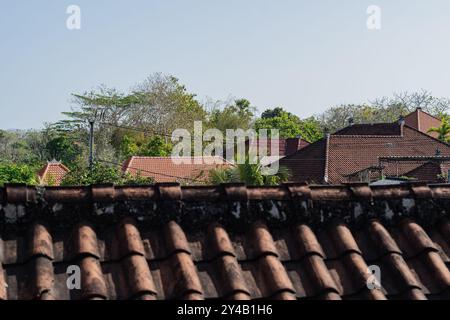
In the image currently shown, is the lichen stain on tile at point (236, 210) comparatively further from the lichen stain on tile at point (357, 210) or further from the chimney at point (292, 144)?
the chimney at point (292, 144)

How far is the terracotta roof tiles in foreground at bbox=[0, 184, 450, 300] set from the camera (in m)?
3.58

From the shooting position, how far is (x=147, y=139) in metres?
53.8

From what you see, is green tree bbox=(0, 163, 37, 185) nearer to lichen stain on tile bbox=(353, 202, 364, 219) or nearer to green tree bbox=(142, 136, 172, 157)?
green tree bbox=(142, 136, 172, 157)

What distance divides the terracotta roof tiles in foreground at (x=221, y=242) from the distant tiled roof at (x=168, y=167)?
99.4 feet

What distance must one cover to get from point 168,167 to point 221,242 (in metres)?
32.8

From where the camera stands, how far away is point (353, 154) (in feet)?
118

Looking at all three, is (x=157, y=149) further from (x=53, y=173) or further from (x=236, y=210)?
(x=236, y=210)

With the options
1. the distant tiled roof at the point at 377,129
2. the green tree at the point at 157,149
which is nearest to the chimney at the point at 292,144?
the distant tiled roof at the point at 377,129

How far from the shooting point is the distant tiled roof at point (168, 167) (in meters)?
35.3

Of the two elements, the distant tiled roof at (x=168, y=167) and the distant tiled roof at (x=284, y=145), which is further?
the distant tiled roof at (x=284, y=145)

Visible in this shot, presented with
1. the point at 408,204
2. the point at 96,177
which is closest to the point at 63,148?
the point at 96,177
